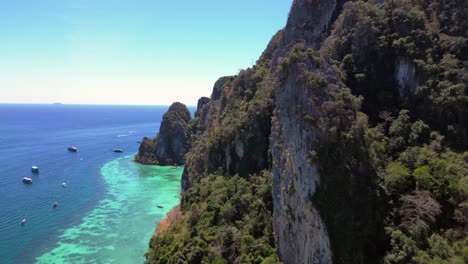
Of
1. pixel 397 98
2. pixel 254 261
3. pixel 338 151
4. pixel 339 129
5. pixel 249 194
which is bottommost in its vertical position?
pixel 254 261

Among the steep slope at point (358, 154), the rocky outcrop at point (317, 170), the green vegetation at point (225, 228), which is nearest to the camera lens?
the steep slope at point (358, 154)

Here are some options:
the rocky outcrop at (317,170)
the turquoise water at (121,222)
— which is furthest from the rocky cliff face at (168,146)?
the rocky outcrop at (317,170)

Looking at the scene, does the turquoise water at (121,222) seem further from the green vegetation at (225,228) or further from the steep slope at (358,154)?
the steep slope at (358,154)

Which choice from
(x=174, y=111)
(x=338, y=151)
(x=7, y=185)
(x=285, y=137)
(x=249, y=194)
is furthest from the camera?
(x=174, y=111)

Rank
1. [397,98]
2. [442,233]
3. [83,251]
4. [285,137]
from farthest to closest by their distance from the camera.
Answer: [83,251] → [397,98] → [285,137] → [442,233]

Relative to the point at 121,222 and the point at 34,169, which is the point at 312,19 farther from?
the point at 34,169

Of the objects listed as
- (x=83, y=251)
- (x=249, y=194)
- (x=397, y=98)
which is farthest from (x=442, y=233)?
(x=83, y=251)

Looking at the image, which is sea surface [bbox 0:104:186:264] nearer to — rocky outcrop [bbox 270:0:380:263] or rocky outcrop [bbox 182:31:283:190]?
rocky outcrop [bbox 182:31:283:190]

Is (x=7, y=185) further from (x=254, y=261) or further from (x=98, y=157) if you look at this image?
(x=254, y=261)
